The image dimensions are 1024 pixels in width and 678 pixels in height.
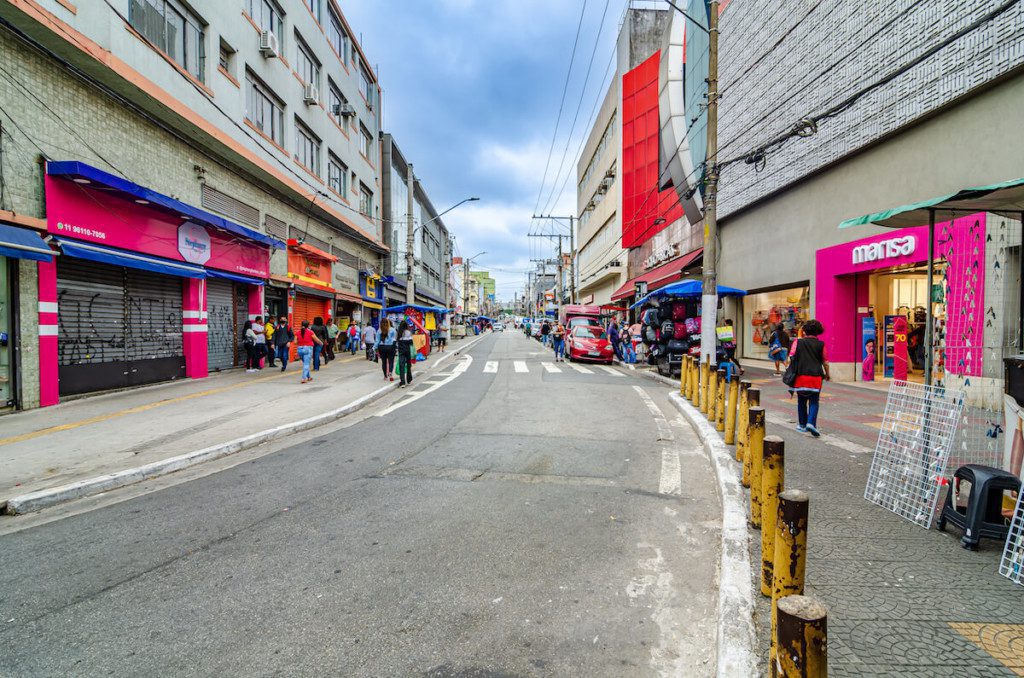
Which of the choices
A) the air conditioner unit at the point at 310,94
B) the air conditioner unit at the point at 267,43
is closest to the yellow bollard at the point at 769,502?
the air conditioner unit at the point at 267,43

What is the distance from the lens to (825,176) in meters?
14.4

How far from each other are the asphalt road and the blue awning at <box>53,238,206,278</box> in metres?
6.84

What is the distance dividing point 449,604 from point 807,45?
18175 millimetres

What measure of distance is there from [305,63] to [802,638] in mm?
26028

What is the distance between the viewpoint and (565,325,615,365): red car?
70.5ft

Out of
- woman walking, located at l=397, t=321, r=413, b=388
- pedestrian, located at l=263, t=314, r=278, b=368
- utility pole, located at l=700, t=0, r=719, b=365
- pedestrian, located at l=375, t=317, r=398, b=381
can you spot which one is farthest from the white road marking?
utility pole, located at l=700, t=0, r=719, b=365

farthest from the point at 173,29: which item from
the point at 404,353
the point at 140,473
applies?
the point at 140,473

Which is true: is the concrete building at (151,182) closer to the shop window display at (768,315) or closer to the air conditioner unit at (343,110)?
the air conditioner unit at (343,110)

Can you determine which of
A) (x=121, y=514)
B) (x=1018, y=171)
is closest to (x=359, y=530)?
(x=121, y=514)

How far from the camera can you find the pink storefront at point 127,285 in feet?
30.5

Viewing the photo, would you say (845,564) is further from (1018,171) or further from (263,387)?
(263,387)

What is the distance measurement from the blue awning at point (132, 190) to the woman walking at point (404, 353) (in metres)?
5.74

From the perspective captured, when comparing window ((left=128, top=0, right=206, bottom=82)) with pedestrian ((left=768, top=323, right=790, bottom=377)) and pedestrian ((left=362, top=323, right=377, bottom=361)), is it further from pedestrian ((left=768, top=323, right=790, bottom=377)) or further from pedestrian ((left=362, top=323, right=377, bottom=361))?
pedestrian ((left=768, top=323, right=790, bottom=377))

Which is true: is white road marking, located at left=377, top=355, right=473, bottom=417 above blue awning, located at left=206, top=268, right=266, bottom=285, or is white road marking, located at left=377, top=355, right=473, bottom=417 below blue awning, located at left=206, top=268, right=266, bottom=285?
below
